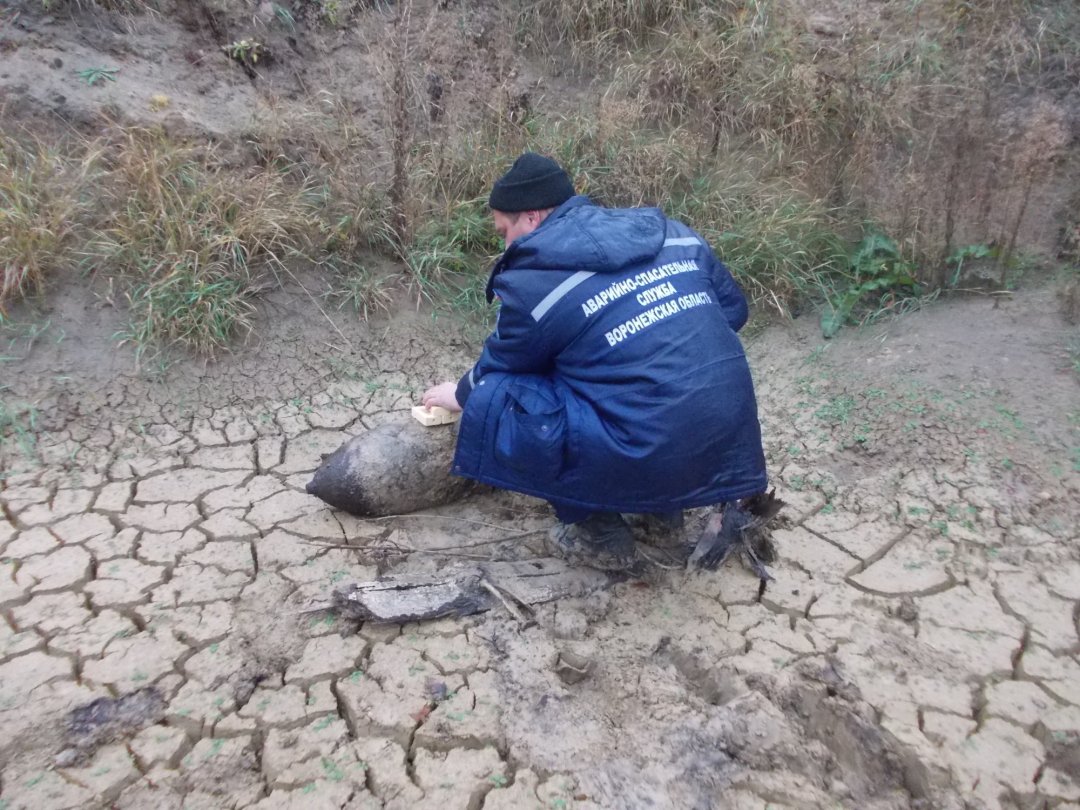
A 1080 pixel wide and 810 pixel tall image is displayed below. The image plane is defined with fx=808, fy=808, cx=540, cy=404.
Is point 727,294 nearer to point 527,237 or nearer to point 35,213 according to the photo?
point 527,237

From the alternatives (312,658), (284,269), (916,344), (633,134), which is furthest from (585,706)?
(633,134)

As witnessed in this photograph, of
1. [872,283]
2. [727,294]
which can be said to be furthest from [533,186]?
[872,283]

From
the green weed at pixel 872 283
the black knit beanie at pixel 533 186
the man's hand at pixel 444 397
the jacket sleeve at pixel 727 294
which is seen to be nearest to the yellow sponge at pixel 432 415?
the man's hand at pixel 444 397

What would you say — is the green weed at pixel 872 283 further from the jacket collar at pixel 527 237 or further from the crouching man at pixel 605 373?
the jacket collar at pixel 527 237

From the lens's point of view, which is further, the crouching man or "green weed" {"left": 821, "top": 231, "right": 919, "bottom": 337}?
"green weed" {"left": 821, "top": 231, "right": 919, "bottom": 337}

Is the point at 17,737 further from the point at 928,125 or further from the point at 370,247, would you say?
the point at 928,125

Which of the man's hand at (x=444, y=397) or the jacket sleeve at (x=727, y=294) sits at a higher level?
the jacket sleeve at (x=727, y=294)

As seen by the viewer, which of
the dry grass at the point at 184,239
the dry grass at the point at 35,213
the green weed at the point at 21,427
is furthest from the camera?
the dry grass at the point at 184,239

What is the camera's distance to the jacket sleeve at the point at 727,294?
8.61 ft

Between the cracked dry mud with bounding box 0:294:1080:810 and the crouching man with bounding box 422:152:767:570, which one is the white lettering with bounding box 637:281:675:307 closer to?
the crouching man with bounding box 422:152:767:570

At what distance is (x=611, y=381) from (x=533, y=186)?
65cm

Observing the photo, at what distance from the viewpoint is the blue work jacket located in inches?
89.3

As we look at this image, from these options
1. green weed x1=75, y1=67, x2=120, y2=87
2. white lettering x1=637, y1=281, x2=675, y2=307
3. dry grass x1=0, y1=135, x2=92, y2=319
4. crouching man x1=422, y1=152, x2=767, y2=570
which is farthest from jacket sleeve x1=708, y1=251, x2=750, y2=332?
green weed x1=75, y1=67, x2=120, y2=87

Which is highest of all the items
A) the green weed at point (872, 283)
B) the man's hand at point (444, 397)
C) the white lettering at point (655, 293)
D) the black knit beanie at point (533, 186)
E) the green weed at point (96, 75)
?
the green weed at point (96, 75)
